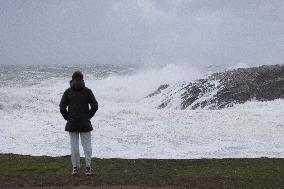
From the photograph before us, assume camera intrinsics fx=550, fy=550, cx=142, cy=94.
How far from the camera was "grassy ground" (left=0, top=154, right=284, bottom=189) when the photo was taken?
11.8 m

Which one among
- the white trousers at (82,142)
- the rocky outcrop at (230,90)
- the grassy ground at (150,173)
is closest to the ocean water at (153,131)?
the rocky outcrop at (230,90)

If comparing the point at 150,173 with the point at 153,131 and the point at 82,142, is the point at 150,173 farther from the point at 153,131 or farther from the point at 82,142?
the point at 153,131

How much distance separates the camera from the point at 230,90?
Answer: 4053 centimetres

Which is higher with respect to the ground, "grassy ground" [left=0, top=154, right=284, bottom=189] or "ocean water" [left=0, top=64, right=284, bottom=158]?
"ocean water" [left=0, top=64, right=284, bottom=158]

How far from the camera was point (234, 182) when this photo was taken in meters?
12.1

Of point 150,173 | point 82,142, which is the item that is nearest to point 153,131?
point 150,173

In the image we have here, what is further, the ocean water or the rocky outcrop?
the rocky outcrop

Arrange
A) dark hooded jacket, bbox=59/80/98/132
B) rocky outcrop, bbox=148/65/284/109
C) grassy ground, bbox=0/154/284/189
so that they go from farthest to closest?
1. rocky outcrop, bbox=148/65/284/109
2. dark hooded jacket, bbox=59/80/98/132
3. grassy ground, bbox=0/154/284/189

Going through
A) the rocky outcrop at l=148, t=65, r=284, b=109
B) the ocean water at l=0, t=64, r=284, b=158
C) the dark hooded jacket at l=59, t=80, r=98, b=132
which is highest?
the rocky outcrop at l=148, t=65, r=284, b=109

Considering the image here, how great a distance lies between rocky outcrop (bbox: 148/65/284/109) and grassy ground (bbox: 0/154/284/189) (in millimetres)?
22594

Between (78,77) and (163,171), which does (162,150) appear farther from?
(78,77)

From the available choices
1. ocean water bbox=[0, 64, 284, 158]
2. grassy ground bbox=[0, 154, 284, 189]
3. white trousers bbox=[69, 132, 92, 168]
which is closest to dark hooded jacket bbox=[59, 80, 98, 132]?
white trousers bbox=[69, 132, 92, 168]

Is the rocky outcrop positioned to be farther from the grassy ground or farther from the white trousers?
the white trousers

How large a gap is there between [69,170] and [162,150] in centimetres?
775
